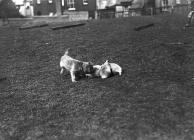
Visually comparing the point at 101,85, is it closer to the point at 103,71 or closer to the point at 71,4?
the point at 103,71

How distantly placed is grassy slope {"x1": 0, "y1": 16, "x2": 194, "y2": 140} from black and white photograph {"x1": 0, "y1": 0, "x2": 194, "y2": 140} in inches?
0.9

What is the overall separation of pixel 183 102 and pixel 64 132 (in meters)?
3.45

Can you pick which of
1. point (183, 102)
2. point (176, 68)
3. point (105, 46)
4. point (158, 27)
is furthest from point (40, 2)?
point (183, 102)

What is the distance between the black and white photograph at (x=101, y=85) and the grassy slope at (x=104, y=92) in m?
0.02

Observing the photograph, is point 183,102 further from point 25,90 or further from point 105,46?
point 105,46

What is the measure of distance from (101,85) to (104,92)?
2.42 feet

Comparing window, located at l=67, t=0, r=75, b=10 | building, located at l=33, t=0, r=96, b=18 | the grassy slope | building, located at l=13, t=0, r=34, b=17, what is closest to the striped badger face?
the grassy slope

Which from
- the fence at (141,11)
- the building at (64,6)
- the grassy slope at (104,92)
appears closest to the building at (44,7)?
the building at (64,6)

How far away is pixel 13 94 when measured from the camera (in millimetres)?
12234

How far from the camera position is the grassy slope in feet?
29.5

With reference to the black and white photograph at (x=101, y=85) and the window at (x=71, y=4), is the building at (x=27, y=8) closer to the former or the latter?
the window at (x=71, y=4)

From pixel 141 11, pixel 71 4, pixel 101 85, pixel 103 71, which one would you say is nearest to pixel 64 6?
pixel 71 4

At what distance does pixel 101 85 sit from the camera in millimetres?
12094

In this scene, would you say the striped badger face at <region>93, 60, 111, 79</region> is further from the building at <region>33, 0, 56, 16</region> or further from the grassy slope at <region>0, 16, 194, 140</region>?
the building at <region>33, 0, 56, 16</region>
